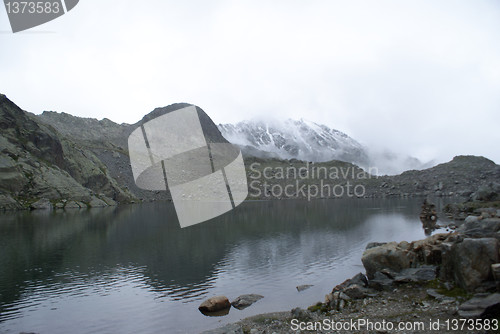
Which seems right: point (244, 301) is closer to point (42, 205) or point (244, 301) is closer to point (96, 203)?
point (42, 205)

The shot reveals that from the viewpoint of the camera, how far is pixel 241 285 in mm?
27875

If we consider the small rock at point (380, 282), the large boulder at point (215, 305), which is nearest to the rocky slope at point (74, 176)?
the small rock at point (380, 282)

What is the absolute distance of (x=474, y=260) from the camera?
18.8 m

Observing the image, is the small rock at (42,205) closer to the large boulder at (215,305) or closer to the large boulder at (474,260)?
the large boulder at (215,305)

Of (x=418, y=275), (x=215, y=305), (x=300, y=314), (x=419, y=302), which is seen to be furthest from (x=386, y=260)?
(x=215, y=305)

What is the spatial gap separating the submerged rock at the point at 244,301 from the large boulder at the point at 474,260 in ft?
42.3

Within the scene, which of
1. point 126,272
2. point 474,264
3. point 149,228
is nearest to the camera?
point 474,264

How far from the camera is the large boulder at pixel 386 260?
1009 inches

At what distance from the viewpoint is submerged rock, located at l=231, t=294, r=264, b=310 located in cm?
2249

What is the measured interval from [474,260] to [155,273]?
85.9ft

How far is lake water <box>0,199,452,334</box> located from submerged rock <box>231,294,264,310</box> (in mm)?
467

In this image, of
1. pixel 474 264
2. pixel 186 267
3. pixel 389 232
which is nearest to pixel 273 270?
pixel 186 267

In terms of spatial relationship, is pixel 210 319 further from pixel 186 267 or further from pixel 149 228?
pixel 149 228

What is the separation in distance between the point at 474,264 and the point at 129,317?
20889 mm
